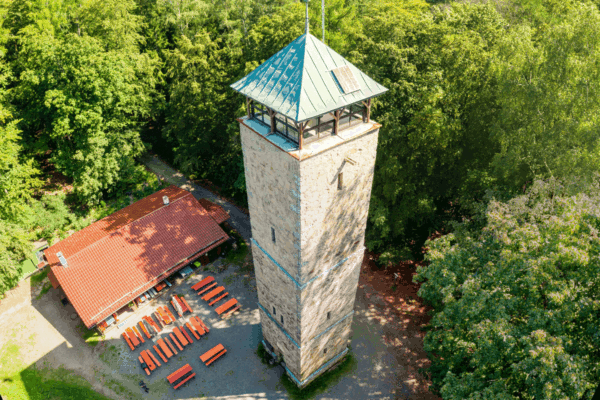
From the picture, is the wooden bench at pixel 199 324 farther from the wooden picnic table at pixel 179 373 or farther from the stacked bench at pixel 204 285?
the wooden picnic table at pixel 179 373

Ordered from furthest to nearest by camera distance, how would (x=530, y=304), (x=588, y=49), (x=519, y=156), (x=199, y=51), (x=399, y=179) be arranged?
(x=199, y=51) → (x=399, y=179) → (x=519, y=156) → (x=588, y=49) → (x=530, y=304)

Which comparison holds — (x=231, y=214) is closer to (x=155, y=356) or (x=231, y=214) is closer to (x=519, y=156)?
(x=155, y=356)

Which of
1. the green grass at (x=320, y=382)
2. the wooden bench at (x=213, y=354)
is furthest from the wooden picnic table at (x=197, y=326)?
the green grass at (x=320, y=382)

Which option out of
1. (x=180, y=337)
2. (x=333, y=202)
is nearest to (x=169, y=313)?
(x=180, y=337)

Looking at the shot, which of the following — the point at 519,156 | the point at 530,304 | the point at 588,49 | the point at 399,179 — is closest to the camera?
the point at 530,304

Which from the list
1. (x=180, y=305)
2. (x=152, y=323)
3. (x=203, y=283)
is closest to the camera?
(x=152, y=323)

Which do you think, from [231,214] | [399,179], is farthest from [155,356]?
[399,179]

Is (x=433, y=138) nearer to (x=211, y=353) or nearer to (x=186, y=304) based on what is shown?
(x=211, y=353)
